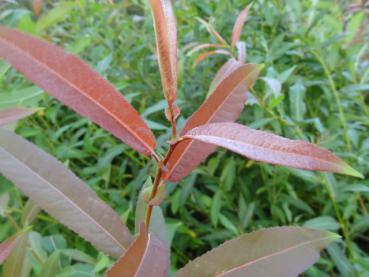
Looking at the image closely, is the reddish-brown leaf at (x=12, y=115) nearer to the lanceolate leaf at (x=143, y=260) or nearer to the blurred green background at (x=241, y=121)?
the blurred green background at (x=241, y=121)

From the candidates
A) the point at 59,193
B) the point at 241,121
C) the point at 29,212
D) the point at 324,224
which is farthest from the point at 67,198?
the point at 241,121

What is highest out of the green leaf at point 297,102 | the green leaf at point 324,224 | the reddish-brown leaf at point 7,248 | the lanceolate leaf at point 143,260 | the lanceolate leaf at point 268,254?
the reddish-brown leaf at point 7,248

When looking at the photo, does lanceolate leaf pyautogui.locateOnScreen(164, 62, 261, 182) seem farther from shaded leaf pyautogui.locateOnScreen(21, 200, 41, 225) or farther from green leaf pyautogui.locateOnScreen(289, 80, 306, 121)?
green leaf pyautogui.locateOnScreen(289, 80, 306, 121)

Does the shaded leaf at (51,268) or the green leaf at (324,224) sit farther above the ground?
the shaded leaf at (51,268)

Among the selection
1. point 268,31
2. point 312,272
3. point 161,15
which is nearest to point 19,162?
point 161,15

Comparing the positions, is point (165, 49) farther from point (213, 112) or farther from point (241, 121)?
point (241, 121)

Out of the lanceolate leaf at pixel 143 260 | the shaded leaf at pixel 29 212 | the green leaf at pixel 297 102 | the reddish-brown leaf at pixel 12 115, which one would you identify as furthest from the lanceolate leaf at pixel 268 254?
the green leaf at pixel 297 102

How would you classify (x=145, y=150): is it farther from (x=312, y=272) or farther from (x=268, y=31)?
(x=268, y=31)
